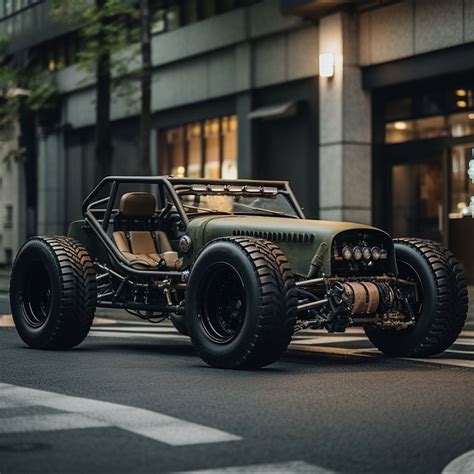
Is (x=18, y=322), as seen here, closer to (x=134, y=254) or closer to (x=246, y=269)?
(x=134, y=254)

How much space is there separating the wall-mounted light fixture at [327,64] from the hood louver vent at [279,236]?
48.2 ft

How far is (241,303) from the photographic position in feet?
34.3

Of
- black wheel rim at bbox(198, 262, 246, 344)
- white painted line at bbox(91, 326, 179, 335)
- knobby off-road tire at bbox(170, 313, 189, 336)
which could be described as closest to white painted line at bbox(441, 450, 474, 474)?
black wheel rim at bbox(198, 262, 246, 344)

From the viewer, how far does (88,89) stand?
37562 mm

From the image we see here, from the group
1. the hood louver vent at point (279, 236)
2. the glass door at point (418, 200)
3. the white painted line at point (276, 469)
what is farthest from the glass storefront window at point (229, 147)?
the white painted line at point (276, 469)

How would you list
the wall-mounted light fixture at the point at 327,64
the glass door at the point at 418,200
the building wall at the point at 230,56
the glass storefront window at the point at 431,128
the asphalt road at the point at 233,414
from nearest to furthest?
the asphalt road at the point at 233,414 < the glass storefront window at the point at 431,128 < the glass door at the point at 418,200 < the wall-mounted light fixture at the point at 327,64 < the building wall at the point at 230,56

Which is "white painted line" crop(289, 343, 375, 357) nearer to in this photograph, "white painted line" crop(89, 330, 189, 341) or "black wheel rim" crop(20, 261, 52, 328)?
"white painted line" crop(89, 330, 189, 341)

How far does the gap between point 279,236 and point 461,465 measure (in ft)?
16.6

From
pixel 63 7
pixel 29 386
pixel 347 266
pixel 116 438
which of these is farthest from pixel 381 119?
pixel 116 438

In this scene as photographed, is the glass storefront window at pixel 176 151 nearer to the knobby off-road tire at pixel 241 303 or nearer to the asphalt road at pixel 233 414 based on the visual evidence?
the asphalt road at pixel 233 414

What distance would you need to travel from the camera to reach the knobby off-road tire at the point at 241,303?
10008 mm

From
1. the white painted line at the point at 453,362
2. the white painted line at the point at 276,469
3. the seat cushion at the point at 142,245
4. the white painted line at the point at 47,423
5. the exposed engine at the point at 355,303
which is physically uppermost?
the seat cushion at the point at 142,245

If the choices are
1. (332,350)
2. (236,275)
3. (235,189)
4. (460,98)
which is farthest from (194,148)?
(236,275)

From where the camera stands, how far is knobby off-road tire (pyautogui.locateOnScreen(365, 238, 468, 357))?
1120 cm
